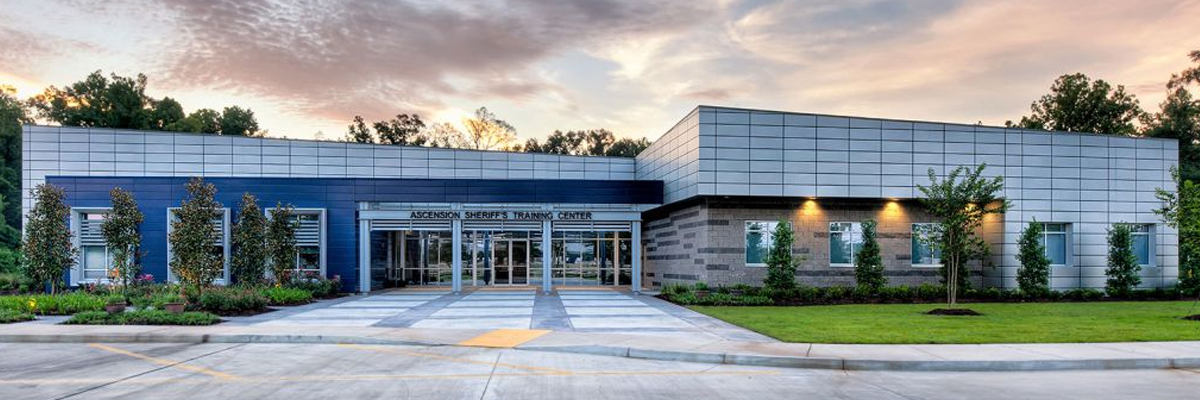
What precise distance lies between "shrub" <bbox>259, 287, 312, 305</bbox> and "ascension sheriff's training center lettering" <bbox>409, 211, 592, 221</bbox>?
643 cm

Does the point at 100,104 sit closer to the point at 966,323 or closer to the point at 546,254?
the point at 546,254

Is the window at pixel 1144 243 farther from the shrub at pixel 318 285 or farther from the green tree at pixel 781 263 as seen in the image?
the shrub at pixel 318 285

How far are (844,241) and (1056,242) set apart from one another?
28.3ft

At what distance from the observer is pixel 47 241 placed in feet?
72.9

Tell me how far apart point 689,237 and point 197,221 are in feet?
54.6

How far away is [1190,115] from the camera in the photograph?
49.2 m

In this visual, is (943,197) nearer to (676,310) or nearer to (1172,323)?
(1172,323)

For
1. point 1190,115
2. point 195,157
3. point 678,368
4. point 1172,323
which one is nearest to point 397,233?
point 195,157

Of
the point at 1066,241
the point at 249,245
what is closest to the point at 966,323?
the point at 1066,241

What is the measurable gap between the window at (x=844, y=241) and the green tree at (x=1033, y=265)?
5.73 meters

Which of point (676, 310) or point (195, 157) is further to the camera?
point (195, 157)

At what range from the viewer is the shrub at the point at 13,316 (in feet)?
56.5

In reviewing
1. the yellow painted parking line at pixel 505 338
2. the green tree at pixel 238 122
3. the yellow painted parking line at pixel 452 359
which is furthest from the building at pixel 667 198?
the green tree at pixel 238 122

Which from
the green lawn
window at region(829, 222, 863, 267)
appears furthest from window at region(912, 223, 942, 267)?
the green lawn
